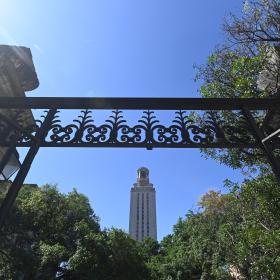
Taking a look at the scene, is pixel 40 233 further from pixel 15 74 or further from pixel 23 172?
pixel 23 172

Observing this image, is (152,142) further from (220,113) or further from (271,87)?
(220,113)

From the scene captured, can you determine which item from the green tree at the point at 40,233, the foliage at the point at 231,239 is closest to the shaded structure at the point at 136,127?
the foliage at the point at 231,239

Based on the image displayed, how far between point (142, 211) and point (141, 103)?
111 metres

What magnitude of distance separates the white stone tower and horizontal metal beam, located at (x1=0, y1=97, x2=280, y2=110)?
108 meters

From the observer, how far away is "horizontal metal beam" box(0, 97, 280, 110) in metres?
4.13

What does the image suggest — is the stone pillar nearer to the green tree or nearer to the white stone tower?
the green tree

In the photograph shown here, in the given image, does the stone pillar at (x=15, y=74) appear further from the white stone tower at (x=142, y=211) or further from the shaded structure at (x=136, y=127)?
the white stone tower at (x=142, y=211)

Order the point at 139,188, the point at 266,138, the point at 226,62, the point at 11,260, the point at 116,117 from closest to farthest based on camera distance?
the point at 266,138 → the point at 116,117 → the point at 226,62 → the point at 11,260 → the point at 139,188

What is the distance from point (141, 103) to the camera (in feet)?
13.9

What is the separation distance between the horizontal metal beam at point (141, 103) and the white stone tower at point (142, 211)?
4259 inches

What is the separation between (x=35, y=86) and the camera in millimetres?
5258

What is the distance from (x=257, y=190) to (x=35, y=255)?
15.8 m

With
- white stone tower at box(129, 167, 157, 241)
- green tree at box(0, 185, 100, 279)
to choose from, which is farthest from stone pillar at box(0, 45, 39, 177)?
white stone tower at box(129, 167, 157, 241)

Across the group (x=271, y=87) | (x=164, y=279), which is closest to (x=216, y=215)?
(x=164, y=279)
